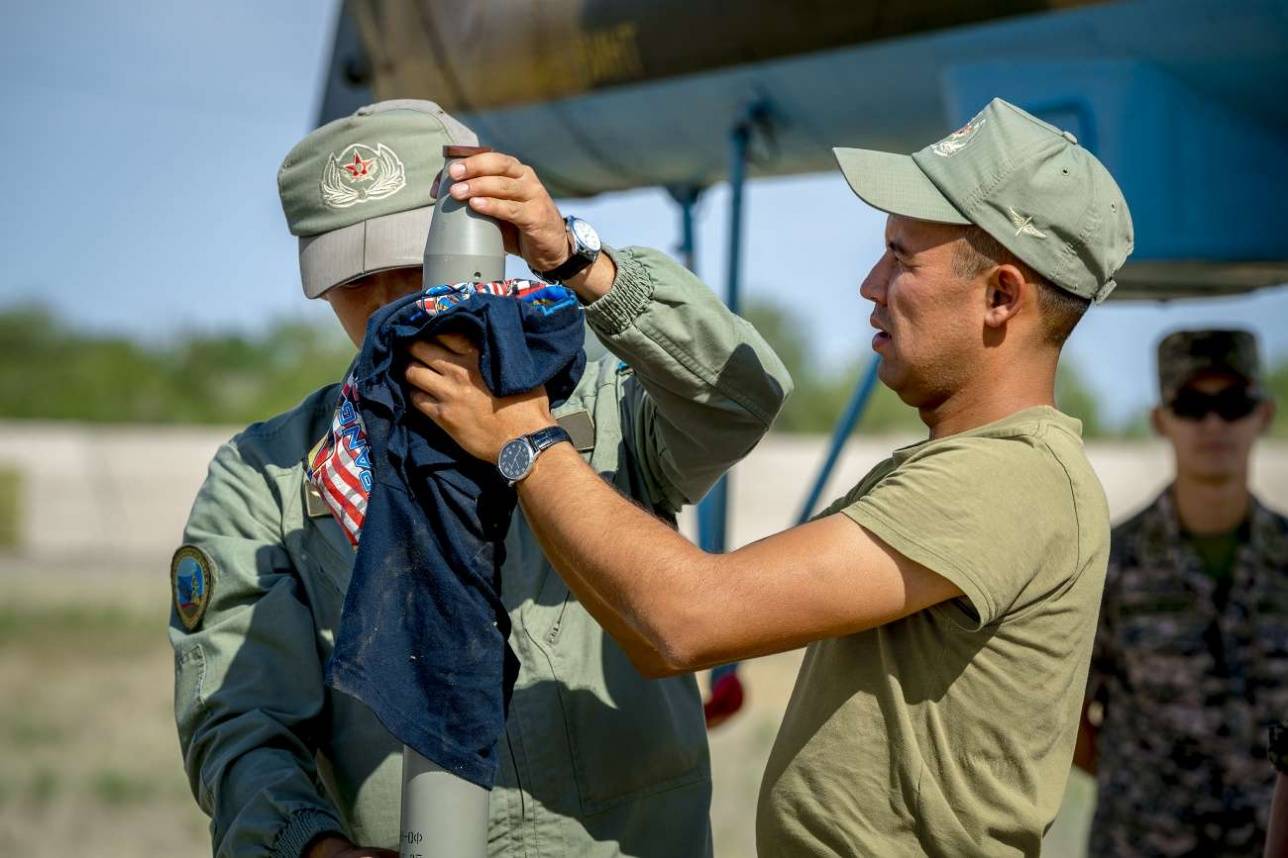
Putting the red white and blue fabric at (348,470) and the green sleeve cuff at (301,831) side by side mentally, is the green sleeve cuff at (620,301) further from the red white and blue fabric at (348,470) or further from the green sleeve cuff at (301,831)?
the green sleeve cuff at (301,831)

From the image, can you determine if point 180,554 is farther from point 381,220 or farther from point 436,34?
point 436,34

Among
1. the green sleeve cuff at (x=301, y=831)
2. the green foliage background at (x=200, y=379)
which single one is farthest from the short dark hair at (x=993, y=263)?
the green foliage background at (x=200, y=379)

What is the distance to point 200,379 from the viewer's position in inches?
1428

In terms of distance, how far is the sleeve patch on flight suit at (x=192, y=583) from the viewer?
2021 millimetres

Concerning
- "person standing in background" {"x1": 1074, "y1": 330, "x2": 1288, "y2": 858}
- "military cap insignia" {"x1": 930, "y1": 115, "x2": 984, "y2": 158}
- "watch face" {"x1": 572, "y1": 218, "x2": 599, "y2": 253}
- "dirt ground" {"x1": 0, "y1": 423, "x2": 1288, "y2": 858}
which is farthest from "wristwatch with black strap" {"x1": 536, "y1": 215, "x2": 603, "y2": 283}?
"dirt ground" {"x1": 0, "y1": 423, "x2": 1288, "y2": 858}

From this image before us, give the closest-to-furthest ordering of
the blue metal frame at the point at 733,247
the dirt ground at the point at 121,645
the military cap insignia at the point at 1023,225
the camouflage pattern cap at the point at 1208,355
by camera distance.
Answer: the military cap insignia at the point at 1023,225, the camouflage pattern cap at the point at 1208,355, the blue metal frame at the point at 733,247, the dirt ground at the point at 121,645

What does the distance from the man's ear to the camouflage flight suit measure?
219 cm

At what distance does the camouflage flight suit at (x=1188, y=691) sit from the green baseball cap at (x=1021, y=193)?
6.96ft

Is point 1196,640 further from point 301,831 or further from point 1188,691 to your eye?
point 301,831

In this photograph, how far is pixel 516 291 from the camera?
160cm

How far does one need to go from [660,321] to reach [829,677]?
0.50m

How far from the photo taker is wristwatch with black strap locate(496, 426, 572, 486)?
61.5 inches

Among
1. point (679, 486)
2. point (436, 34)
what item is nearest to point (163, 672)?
point (436, 34)

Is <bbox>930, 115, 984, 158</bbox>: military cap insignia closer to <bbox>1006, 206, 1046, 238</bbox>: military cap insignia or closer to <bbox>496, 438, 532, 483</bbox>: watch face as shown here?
<bbox>1006, 206, 1046, 238</bbox>: military cap insignia
